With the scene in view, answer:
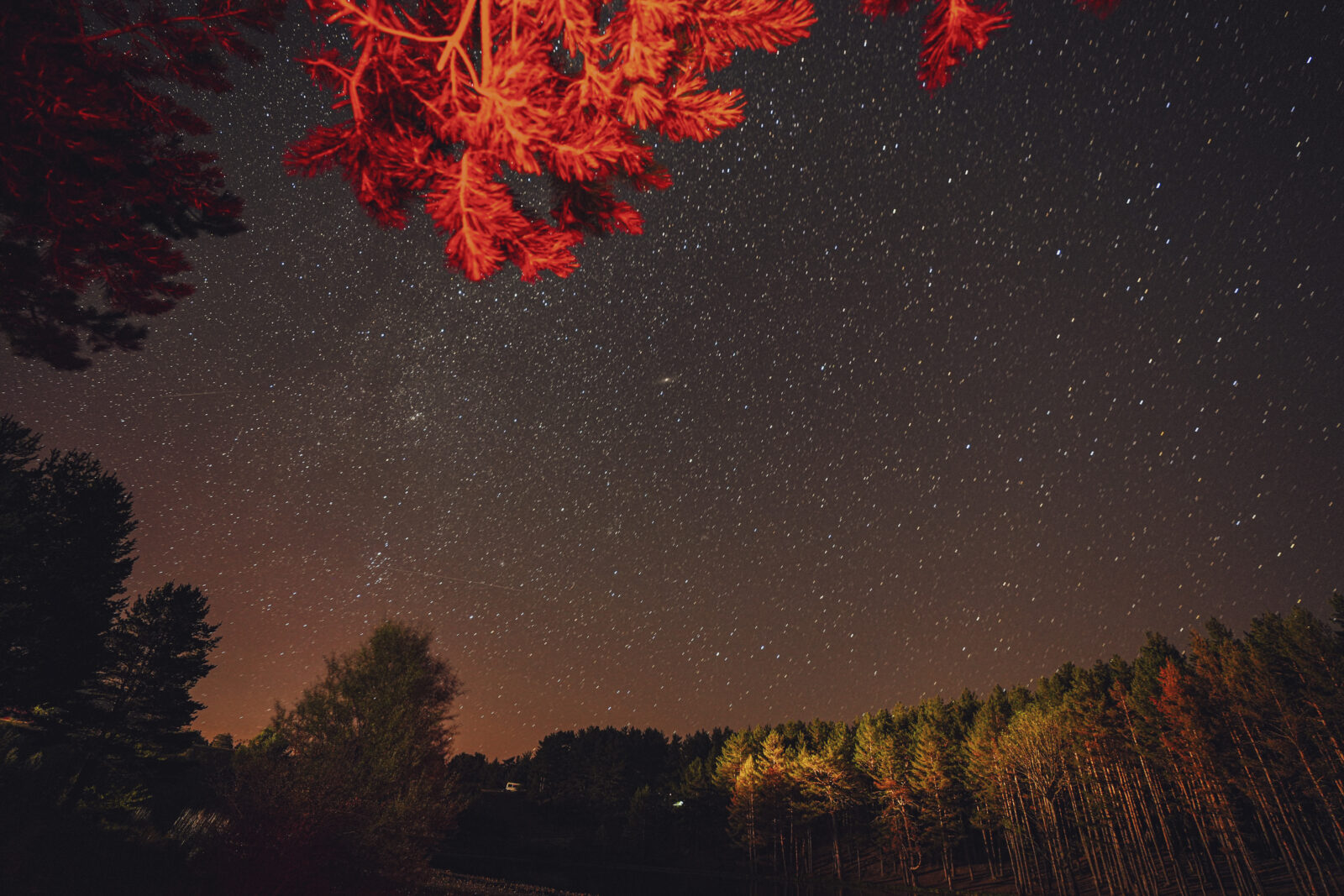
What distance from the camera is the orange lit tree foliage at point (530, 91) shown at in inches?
95.2

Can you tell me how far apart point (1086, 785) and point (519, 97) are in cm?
5101

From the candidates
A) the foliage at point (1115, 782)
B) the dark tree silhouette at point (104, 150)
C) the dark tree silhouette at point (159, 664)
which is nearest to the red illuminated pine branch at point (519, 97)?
the dark tree silhouette at point (104, 150)

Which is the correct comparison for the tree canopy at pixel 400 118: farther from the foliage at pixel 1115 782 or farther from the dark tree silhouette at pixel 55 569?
the foliage at pixel 1115 782

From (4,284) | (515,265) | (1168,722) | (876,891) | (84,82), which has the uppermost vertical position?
(1168,722)

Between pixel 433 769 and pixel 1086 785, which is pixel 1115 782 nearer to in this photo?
pixel 1086 785

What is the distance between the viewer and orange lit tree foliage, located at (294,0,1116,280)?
242 centimetres

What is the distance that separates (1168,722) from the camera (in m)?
32.7

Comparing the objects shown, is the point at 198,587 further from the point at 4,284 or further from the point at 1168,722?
the point at 1168,722

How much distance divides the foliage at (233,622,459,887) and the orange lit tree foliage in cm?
1800

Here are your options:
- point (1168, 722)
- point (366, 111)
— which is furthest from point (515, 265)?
point (1168, 722)

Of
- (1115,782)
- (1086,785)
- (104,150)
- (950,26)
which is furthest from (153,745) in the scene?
(1115,782)

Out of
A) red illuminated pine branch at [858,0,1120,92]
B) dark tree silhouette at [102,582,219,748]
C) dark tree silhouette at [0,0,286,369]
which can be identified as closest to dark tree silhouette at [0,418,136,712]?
dark tree silhouette at [102,582,219,748]

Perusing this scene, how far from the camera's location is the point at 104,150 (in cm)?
387

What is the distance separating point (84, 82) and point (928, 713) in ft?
236
